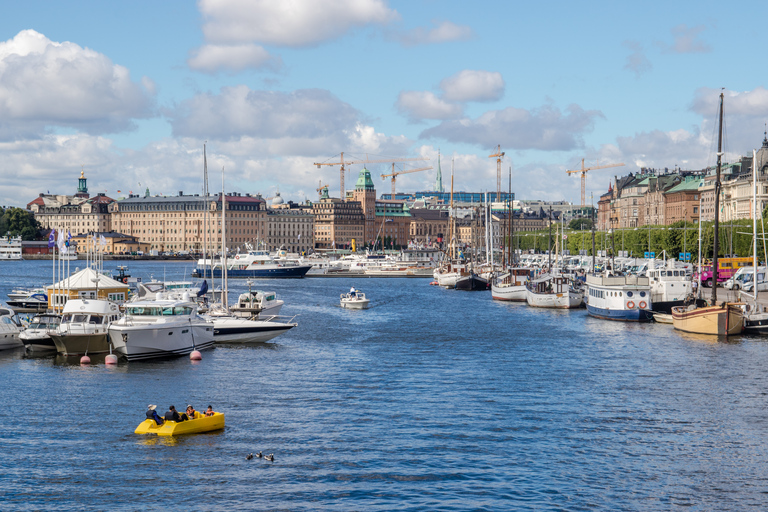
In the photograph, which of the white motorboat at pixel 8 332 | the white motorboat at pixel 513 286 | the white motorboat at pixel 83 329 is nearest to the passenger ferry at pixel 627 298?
the white motorboat at pixel 513 286

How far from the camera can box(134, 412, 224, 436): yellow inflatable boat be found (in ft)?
114

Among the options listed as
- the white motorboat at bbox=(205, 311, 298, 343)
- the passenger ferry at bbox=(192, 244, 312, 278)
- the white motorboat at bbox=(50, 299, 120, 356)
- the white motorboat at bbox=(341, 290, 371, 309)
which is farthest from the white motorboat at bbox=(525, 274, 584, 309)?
the passenger ferry at bbox=(192, 244, 312, 278)

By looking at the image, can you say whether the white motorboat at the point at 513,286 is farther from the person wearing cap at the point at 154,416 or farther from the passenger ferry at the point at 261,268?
the passenger ferry at the point at 261,268

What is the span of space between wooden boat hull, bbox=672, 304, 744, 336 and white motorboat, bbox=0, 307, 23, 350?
41.8m

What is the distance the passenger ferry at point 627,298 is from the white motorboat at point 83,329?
38.7 metres

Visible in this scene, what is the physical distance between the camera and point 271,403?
4056cm

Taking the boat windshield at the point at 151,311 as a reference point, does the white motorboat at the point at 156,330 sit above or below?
below

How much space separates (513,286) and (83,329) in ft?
185

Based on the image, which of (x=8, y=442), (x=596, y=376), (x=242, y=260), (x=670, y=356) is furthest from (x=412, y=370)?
(x=242, y=260)

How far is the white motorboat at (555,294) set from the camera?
3529 inches

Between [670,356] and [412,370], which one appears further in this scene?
[670,356]

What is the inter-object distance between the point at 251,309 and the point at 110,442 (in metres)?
31.3

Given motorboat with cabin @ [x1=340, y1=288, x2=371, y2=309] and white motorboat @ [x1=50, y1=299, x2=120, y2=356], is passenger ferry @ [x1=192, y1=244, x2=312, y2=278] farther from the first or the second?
white motorboat @ [x1=50, y1=299, x2=120, y2=356]

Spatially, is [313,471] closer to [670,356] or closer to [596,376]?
[596,376]
